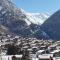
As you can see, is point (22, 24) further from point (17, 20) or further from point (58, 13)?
point (58, 13)

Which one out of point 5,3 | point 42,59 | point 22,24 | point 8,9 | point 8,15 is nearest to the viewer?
point 42,59

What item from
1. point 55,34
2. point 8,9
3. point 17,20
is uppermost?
point 8,9

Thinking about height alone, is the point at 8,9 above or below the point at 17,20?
above

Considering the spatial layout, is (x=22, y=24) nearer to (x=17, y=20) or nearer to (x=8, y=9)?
(x=17, y=20)

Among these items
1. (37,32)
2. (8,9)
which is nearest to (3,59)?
(37,32)

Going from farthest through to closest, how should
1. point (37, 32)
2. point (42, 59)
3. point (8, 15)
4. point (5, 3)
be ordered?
point (5, 3), point (8, 15), point (37, 32), point (42, 59)

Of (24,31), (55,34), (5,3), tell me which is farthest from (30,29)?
(5,3)

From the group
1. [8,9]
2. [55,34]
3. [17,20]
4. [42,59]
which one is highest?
[8,9]

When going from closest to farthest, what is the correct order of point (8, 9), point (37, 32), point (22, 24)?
1. point (37, 32)
2. point (22, 24)
3. point (8, 9)

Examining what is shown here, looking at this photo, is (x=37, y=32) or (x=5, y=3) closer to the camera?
(x=37, y=32)
